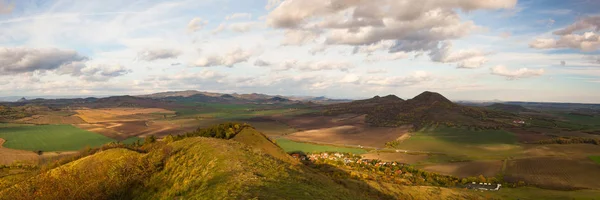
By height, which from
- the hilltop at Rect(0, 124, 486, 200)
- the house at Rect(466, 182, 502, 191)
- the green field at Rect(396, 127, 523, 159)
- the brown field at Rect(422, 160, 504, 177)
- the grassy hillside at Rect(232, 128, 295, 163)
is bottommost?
the house at Rect(466, 182, 502, 191)

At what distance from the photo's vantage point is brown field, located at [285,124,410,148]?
14212cm

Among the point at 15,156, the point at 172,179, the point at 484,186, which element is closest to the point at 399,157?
the point at 484,186

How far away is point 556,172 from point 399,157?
1671 inches

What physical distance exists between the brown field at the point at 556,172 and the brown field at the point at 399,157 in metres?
25.7

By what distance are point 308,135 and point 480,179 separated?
91.5 meters

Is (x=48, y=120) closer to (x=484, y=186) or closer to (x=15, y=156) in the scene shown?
(x=15, y=156)

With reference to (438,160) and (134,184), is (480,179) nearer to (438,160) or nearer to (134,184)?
(438,160)

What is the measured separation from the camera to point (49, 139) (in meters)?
120

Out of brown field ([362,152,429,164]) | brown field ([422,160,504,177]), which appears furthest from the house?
brown field ([362,152,429,164])

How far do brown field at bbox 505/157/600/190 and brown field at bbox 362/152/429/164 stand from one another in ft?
84.3

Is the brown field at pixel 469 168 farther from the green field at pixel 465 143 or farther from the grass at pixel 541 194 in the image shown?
the grass at pixel 541 194

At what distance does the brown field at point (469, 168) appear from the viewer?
281 ft

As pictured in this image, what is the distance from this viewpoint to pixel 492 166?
92688mm

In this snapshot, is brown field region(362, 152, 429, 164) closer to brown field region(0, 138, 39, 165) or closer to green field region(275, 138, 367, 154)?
green field region(275, 138, 367, 154)
